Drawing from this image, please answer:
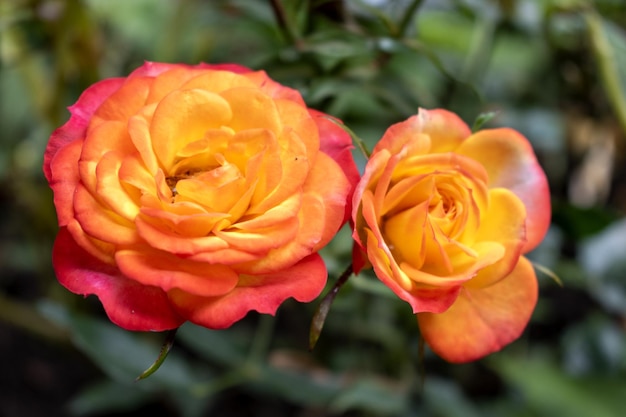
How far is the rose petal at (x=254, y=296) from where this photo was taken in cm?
27

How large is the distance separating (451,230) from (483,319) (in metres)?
0.05

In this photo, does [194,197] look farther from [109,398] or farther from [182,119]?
[109,398]

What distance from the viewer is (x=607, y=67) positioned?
21.4 inches

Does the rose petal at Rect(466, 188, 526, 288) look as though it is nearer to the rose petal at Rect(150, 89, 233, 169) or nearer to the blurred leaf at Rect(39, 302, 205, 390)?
the rose petal at Rect(150, 89, 233, 169)

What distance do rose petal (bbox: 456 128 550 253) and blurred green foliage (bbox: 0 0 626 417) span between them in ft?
0.38

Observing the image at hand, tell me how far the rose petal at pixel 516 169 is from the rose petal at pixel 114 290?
0.17 m

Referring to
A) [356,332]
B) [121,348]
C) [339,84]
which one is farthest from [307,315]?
[339,84]

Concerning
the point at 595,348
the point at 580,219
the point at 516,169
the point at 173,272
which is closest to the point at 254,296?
the point at 173,272

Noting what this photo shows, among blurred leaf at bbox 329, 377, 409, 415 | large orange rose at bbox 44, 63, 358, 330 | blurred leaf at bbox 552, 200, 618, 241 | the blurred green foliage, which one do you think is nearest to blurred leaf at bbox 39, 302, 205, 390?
the blurred green foliage

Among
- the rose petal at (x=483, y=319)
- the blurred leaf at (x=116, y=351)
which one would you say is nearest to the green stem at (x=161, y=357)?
the rose petal at (x=483, y=319)

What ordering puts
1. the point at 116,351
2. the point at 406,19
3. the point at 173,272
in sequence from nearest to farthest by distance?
the point at 173,272, the point at 406,19, the point at 116,351

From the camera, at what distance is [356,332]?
71 centimetres

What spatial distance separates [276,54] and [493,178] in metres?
0.21

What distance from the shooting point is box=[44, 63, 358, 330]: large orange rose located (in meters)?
0.27
